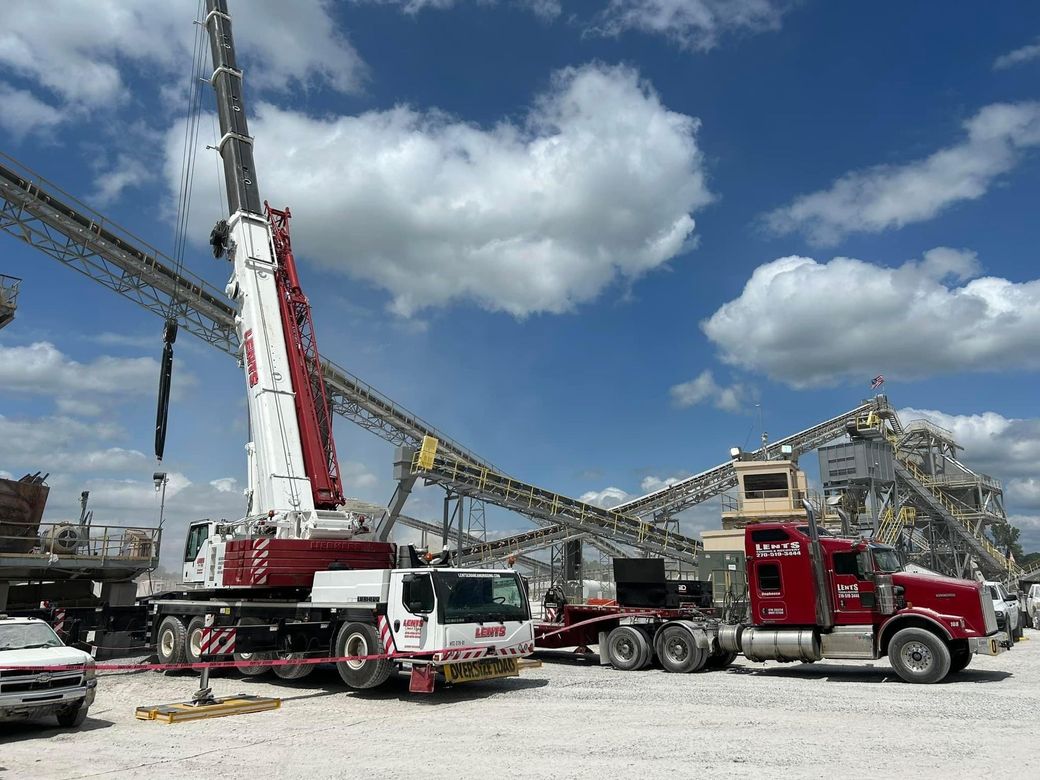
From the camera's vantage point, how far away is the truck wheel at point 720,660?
55.1 feet

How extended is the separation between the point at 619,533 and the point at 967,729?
2767 cm

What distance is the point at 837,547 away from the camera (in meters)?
15.3

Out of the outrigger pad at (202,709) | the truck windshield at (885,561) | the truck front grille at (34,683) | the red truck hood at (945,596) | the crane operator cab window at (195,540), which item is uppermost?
the crane operator cab window at (195,540)

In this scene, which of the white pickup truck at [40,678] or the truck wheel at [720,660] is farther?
the truck wheel at [720,660]

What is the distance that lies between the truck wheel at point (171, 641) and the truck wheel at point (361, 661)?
492 cm

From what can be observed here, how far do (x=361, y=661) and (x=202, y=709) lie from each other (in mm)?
2805

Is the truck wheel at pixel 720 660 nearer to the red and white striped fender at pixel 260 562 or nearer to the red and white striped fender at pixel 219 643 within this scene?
the red and white striped fender at pixel 260 562

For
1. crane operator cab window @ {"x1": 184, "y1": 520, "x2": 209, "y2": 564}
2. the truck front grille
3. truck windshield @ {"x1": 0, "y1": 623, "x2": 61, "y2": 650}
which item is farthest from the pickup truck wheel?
crane operator cab window @ {"x1": 184, "y1": 520, "x2": 209, "y2": 564}

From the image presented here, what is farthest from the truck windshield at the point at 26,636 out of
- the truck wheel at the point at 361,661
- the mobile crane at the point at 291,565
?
the truck wheel at the point at 361,661

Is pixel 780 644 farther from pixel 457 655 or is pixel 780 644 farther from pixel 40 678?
pixel 40 678

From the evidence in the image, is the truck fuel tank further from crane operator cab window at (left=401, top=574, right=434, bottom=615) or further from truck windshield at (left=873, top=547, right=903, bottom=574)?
crane operator cab window at (left=401, top=574, right=434, bottom=615)

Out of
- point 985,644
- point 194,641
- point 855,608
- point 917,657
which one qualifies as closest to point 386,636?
point 194,641

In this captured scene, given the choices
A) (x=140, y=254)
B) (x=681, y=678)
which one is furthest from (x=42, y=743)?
(x=140, y=254)

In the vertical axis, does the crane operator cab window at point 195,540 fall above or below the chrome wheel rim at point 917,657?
above
